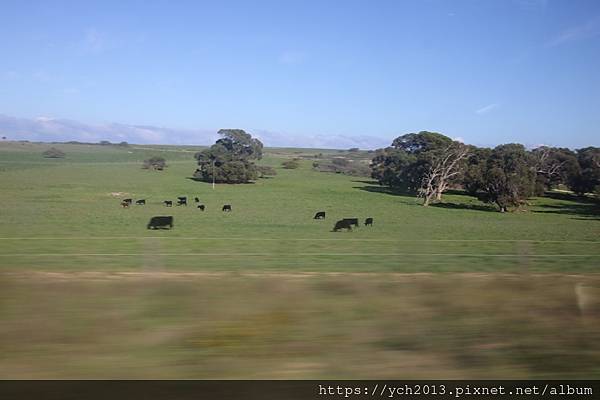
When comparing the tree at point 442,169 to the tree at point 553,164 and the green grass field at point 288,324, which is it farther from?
the green grass field at point 288,324

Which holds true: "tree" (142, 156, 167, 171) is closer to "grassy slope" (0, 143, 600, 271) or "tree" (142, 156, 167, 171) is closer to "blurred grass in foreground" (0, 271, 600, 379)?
"grassy slope" (0, 143, 600, 271)

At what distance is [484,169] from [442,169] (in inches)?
186

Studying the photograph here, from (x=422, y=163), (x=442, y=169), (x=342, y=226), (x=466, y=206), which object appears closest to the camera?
(x=342, y=226)

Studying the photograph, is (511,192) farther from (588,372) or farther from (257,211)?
(588,372)

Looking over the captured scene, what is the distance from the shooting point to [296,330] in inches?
212

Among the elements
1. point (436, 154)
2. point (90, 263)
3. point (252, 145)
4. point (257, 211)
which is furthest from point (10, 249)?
point (252, 145)

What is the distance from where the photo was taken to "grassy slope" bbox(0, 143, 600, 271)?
12055mm

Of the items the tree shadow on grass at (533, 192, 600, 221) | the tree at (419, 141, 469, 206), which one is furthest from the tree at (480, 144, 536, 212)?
the tree at (419, 141, 469, 206)

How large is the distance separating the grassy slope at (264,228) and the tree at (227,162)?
106 inches

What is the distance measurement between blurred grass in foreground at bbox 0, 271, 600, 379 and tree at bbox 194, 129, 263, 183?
67.7 m

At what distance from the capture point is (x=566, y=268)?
37.6 ft

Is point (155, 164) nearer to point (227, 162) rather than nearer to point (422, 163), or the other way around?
point (227, 162)

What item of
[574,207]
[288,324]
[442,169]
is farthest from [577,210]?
[288,324]

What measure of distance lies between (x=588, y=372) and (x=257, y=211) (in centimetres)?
3811
